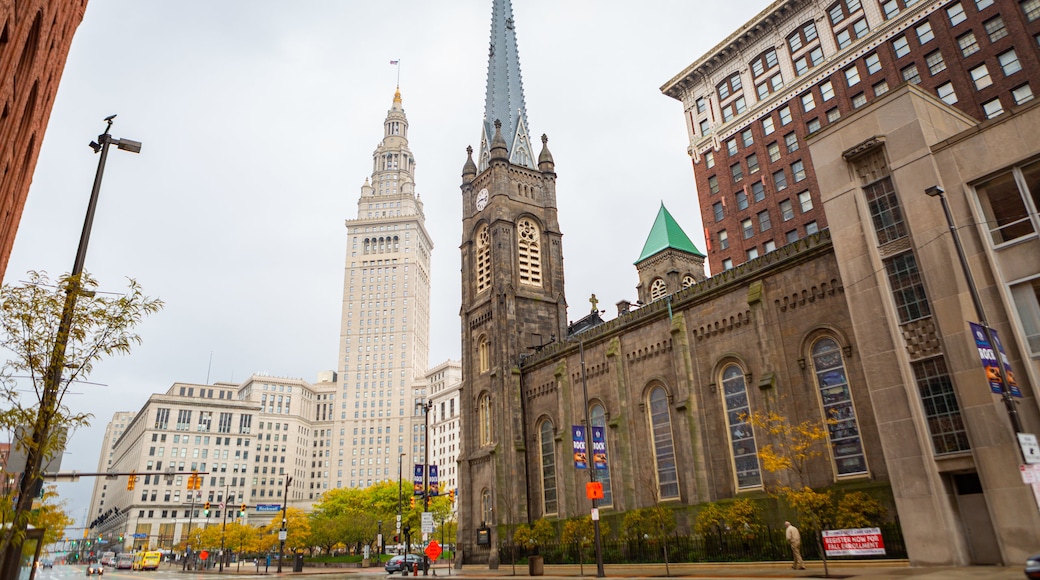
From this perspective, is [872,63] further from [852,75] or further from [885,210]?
[885,210]

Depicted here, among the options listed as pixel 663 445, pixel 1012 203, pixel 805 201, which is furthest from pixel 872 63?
pixel 663 445

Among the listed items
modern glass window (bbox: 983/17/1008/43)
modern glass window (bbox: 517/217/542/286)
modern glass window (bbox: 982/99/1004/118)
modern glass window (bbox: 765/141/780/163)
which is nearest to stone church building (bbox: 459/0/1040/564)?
modern glass window (bbox: 517/217/542/286)

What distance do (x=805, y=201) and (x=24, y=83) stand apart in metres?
46.6

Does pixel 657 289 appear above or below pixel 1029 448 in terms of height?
above

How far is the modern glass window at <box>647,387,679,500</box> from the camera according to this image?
37.4m

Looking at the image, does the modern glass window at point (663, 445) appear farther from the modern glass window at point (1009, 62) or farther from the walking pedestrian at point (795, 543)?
the modern glass window at point (1009, 62)

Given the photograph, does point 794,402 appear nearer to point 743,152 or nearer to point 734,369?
point 734,369

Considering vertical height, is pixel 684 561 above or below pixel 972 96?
below

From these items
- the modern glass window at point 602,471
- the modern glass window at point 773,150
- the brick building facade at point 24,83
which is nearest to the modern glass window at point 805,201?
the modern glass window at point 773,150

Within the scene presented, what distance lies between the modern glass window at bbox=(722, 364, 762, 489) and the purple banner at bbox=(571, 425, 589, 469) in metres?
7.74

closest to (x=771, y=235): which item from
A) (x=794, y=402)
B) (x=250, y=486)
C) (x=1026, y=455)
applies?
(x=794, y=402)

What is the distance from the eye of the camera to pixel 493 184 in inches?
2317

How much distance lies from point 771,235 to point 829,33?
1596 centimetres

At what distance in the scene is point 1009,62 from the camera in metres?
38.2
